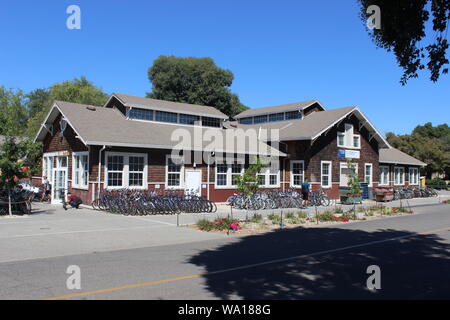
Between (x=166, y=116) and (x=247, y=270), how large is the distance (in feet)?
71.8

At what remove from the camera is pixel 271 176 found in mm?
29516

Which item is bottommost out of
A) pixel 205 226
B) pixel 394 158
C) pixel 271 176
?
pixel 205 226

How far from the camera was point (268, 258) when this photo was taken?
9.51 metres

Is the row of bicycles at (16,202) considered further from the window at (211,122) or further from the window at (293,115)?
the window at (293,115)

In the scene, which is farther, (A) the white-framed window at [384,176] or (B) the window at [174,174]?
(A) the white-framed window at [384,176]

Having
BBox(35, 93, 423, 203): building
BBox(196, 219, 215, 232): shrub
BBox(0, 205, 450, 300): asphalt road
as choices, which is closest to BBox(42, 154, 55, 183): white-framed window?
BBox(35, 93, 423, 203): building

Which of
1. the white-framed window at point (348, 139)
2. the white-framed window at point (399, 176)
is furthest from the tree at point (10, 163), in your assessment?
the white-framed window at point (399, 176)

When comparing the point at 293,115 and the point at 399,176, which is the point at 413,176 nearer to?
the point at 399,176

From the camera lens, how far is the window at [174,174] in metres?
23.7

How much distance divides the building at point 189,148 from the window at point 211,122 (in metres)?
0.08

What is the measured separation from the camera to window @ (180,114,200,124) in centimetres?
2972

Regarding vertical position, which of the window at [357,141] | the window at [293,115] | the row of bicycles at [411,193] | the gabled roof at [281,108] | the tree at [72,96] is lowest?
the row of bicycles at [411,193]

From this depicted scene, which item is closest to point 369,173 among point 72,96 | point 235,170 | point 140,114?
point 235,170

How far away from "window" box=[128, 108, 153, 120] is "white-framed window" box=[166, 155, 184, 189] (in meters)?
5.25
